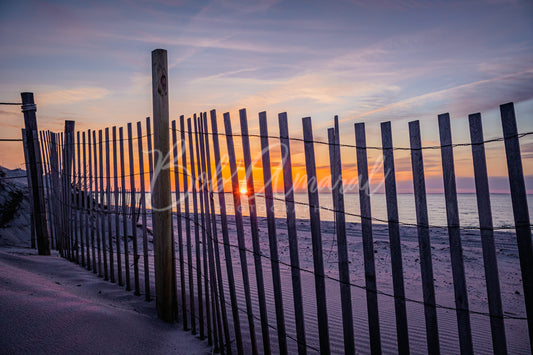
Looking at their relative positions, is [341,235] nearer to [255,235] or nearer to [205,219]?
[255,235]

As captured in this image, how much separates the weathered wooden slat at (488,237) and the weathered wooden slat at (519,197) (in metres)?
0.13

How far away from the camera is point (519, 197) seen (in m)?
1.96

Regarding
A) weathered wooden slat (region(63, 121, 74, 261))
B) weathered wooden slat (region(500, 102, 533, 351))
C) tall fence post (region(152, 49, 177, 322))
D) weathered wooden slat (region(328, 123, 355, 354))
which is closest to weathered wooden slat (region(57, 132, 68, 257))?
weathered wooden slat (region(63, 121, 74, 261))

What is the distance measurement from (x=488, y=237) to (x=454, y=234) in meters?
0.18

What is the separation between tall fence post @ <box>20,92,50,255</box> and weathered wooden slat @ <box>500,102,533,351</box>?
7.06 metres

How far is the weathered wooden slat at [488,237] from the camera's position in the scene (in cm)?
200

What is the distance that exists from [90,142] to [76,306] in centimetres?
302

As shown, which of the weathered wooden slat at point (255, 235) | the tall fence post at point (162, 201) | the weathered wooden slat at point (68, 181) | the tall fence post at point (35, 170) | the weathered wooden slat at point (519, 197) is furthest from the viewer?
the tall fence post at point (35, 170)

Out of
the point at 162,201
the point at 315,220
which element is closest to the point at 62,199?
the point at 162,201

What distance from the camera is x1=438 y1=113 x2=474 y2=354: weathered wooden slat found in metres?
2.09

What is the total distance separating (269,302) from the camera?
4918 mm

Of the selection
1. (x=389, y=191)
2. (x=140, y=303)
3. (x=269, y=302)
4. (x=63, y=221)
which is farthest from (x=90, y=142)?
(x=389, y=191)

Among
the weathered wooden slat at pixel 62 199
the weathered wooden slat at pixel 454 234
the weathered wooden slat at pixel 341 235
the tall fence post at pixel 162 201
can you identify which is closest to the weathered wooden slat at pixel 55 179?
the weathered wooden slat at pixel 62 199

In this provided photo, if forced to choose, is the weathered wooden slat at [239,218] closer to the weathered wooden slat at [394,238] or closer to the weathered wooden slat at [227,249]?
the weathered wooden slat at [227,249]
